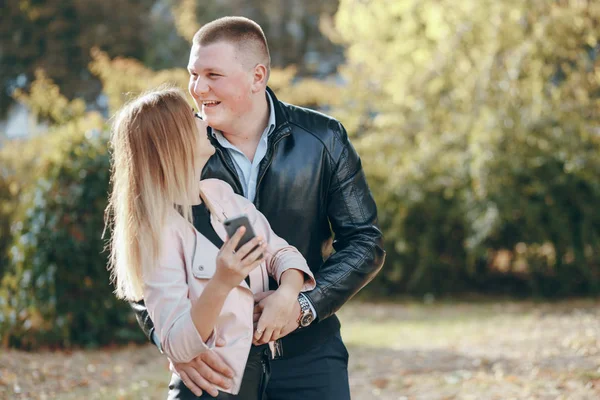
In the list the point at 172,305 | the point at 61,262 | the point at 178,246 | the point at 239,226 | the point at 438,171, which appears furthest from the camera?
the point at 438,171

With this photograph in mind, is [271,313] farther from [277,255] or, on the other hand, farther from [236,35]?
[236,35]

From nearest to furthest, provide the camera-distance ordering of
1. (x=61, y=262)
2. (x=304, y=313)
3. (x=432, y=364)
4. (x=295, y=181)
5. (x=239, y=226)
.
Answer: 1. (x=239, y=226)
2. (x=304, y=313)
3. (x=295, y=181)
4. (x=432, y=364)
5. (x=61, y=262)

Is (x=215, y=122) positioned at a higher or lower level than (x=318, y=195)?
higher

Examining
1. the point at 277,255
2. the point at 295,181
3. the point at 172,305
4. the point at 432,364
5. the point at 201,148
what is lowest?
the point at 432,364

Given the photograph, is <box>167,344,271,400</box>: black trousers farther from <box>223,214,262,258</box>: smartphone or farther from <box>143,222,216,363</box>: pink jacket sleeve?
<box>223,214,262,258</box>: smartphone

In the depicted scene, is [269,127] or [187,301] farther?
[269,127]

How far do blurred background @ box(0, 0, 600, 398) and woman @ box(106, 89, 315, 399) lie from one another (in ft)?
16.7

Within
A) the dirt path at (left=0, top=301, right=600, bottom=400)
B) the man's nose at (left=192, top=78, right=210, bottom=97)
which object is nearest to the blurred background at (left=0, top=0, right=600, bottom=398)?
the dirt path at (left=0, top=301, right=600, bottom=400)

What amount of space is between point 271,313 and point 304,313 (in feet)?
0.78

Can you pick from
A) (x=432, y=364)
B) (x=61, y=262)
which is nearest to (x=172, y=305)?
(x=432, y=364)

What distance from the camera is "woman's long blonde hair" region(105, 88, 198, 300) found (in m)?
2.46

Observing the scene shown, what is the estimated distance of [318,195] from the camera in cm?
305

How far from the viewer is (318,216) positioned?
3061 mm

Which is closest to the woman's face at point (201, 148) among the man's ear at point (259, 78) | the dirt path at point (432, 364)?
the man's ear at point (259, 78)
